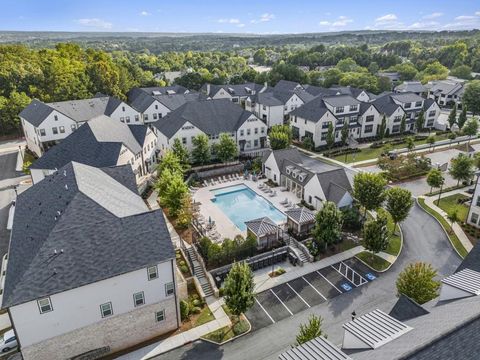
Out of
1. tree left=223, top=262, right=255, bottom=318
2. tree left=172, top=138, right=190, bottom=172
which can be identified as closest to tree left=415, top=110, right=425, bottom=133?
tree left=172, top=138, right=190, bottom=172

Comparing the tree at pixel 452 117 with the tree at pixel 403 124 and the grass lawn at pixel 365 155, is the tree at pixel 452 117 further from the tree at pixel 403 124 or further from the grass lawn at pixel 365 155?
the grass lawn at pixel 365 155

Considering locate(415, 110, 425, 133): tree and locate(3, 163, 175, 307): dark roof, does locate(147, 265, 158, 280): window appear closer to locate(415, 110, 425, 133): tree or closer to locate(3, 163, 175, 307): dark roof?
locate(3, 163, 175, 307): dark roof

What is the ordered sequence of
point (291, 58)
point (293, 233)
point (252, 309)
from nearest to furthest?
point (252, 309)
point (293, 233)
point (291, 58)

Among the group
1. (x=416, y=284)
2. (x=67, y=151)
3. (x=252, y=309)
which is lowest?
(x=252, y=309)

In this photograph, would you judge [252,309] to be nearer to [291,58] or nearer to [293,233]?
[293,233]

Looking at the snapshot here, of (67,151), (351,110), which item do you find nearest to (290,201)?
(67,151)

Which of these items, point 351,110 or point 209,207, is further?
point 351,110

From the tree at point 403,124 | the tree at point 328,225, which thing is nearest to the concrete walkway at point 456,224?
the tree at point 328,225

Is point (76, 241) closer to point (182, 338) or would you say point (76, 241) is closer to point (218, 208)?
point (182, 338)
